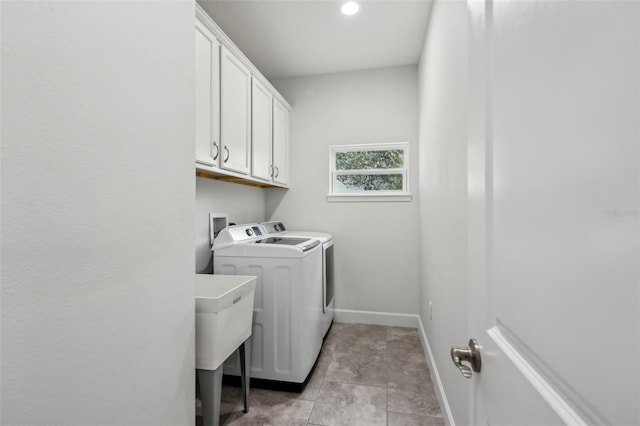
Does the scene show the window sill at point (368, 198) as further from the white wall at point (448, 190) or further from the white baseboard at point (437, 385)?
the white baseboard at point (437, 385)

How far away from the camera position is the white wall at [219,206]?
7.16ft

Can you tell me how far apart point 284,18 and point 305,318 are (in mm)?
2236

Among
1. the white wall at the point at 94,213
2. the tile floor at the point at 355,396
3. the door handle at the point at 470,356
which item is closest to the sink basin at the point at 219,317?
the white wall at the point at 94,213

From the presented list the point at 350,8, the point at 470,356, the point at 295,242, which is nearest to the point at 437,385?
the point at 295,242

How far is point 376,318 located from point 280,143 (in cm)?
207

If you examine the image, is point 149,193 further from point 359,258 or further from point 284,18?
point 359,258

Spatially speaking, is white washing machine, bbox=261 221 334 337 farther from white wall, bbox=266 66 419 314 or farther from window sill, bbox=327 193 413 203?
window sill, bbox=327 193 413 203

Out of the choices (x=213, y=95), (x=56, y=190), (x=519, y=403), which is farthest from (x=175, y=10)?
(x=519, y=403)

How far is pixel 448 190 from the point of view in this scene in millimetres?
1592

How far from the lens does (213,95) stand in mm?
1809

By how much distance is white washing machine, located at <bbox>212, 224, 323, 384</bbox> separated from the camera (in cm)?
193

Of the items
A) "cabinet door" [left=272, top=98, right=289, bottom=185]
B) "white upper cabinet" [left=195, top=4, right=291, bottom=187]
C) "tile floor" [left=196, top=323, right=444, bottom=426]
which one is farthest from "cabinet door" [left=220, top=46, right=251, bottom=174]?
"tile floor" [left=196, top=323, right=444, bottom=426]

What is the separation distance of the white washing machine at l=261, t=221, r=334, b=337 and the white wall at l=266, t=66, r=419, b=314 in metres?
0.22

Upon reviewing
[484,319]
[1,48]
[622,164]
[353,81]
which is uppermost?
[353,81]
